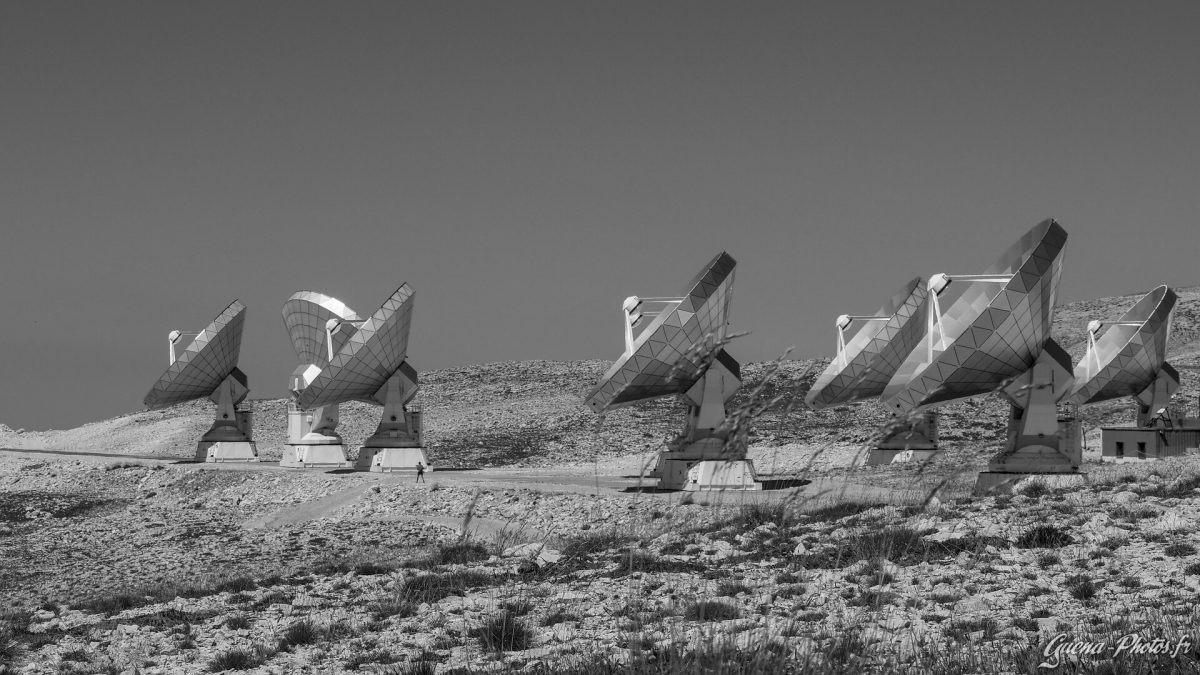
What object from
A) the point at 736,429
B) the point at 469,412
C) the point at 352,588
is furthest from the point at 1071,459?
the point at 469,412

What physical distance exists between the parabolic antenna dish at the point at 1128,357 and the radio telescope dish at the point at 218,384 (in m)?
37.1

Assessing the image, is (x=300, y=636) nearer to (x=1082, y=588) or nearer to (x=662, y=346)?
(x=1082, y=588)

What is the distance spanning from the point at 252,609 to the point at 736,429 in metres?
9.50

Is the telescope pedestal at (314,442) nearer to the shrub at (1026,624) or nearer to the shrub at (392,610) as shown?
the shrub at (392,610)

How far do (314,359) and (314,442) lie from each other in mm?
4606

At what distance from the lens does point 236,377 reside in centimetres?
5741

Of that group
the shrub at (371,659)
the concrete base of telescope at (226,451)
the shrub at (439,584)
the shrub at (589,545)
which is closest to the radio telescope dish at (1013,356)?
the shrub at (589,545)

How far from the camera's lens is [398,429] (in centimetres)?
4731

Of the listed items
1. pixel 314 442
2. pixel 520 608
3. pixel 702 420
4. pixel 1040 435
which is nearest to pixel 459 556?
pixel 520 608

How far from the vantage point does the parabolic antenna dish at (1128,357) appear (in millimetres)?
43312

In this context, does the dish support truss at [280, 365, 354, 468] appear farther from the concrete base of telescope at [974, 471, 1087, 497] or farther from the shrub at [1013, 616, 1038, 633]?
the shrub at [1013, 616, 1038, 633]

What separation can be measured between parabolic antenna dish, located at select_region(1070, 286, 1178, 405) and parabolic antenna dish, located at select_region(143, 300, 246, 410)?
1487 inches

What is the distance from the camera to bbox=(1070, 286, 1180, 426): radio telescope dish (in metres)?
43.3

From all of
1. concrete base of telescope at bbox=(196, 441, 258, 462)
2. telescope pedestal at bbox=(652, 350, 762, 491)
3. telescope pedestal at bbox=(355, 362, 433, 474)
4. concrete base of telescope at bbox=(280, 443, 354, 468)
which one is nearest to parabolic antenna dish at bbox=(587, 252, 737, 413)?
telescope pedestal at bbox=(652, 350, 762, 491)
